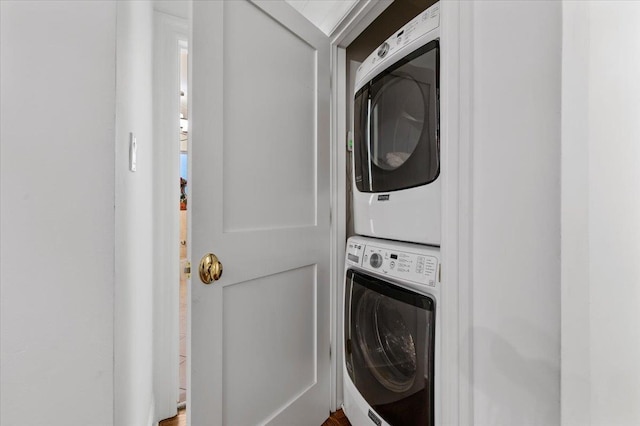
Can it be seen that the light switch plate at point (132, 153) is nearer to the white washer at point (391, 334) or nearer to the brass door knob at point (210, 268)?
the brass door knob at point (210, 268)

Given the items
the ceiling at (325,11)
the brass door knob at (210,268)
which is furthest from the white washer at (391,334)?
the ceiling at (325,11)

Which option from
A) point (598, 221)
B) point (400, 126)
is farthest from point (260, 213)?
point (598, 221)

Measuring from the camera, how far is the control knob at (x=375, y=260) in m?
1.25

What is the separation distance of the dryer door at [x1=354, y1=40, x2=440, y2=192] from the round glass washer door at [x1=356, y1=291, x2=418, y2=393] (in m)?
0.50

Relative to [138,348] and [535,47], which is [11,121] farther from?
[535,47]

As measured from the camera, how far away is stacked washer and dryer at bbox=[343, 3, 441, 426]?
40.5 inches

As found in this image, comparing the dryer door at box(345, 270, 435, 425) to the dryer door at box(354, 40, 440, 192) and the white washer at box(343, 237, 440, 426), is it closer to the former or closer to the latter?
the white washer at box(343, 237, 440, 426)

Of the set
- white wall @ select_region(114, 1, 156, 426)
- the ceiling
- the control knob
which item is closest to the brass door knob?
white wall @ select_region(114, 1, 156, 426)

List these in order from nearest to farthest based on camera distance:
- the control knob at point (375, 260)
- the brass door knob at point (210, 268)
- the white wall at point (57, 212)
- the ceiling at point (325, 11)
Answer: the white wall at point (57, 212) < the brass door knob at point (210, 268) < the control knob at point (375, 260) < the ceiling at point (325, 11)

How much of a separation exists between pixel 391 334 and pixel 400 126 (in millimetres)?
855

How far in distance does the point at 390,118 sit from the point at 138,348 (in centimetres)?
137

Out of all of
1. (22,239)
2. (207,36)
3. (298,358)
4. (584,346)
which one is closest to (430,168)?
(584,346)

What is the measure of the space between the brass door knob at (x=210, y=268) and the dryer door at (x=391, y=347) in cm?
64

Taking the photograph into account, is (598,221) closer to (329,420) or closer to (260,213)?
(260,213)
